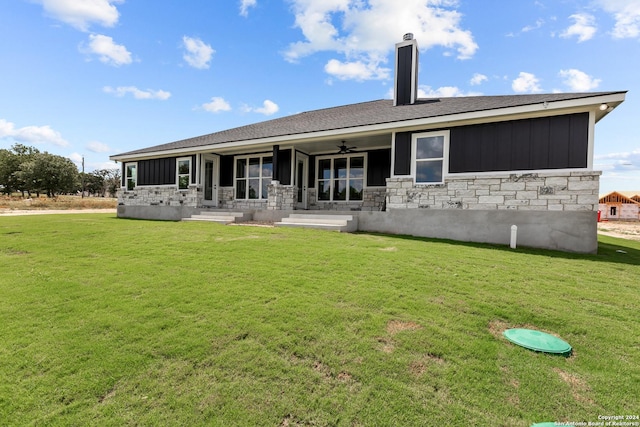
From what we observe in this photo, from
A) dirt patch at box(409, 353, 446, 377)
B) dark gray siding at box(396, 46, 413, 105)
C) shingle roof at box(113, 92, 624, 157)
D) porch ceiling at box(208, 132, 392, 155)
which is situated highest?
dark gray siding at box(396, 46, 413, 105)

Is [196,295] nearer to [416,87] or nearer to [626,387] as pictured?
[626,387]

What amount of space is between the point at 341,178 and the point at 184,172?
27.0 ft

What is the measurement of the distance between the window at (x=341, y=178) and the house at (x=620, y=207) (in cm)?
4571

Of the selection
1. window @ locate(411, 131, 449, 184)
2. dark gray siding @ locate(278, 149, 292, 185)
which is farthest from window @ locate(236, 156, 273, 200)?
window @ locate(411, 131, 449, 184)

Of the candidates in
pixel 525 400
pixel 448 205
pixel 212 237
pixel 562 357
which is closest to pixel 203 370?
pixel 525 400

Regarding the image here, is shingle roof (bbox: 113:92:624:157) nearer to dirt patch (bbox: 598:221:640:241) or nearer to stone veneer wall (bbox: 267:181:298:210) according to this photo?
stone veneer wall (bbox: 267:181:298:210)

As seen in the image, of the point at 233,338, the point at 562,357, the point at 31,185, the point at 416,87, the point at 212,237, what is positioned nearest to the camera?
the point at 562,357

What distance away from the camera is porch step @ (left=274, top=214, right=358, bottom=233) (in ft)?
32.8

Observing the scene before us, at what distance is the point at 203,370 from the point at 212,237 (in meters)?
6.09

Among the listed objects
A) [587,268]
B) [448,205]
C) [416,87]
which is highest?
[416,87]

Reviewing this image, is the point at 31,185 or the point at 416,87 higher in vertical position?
the point at 416,87

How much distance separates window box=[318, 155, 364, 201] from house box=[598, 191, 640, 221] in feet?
150

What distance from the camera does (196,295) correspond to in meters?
4.10

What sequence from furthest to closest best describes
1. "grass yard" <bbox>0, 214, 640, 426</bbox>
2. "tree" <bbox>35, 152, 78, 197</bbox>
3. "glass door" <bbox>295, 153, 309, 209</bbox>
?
"tree" <bbox>35, 152, 78, 197</bbox>
"glass door" <bbox>295, 153, 309, 209</bbox>
"grass yard" <bbox>0, 214, 640, 426</bbox>
